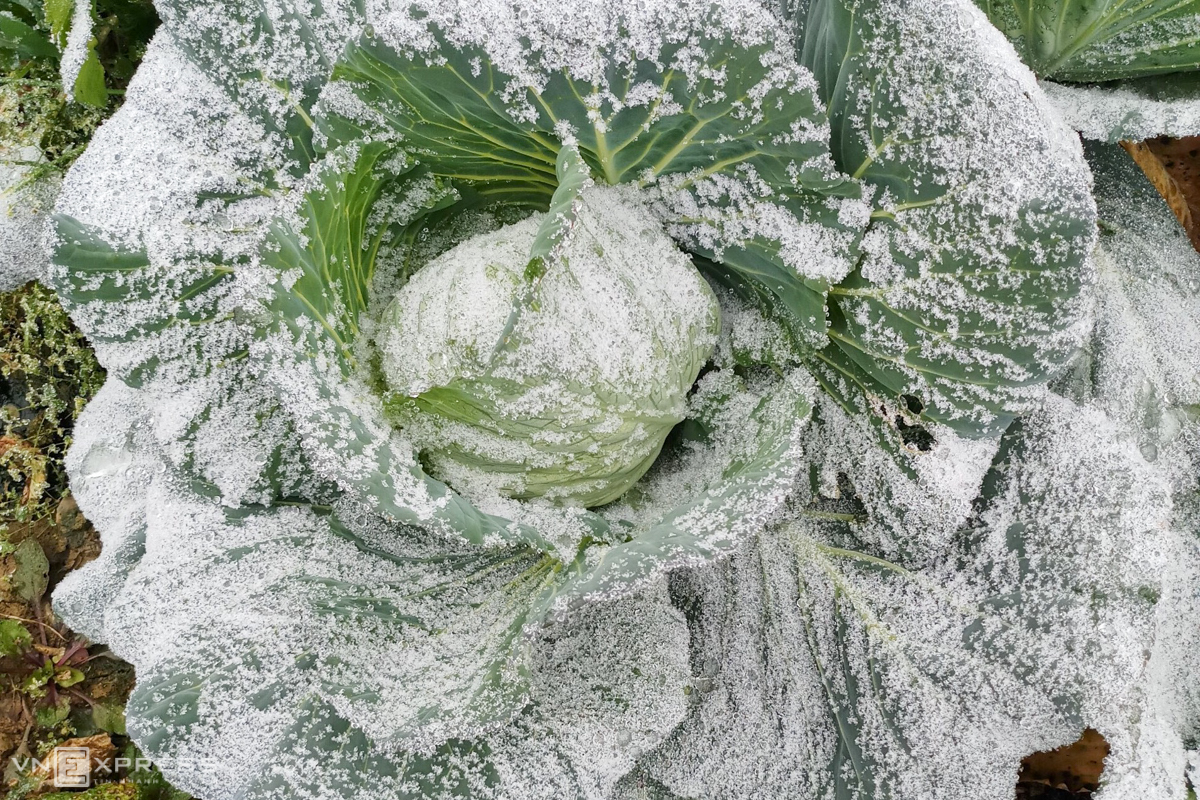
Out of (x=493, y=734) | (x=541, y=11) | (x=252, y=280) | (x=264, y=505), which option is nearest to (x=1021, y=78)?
(x=541, y=11)

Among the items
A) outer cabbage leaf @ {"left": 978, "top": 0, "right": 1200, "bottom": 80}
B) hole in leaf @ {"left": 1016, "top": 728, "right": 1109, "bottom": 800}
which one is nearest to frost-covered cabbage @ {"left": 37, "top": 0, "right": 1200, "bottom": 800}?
hole in leaf @ {"left": 1016, "top": 728, "right": 1109, "bottom": 800}

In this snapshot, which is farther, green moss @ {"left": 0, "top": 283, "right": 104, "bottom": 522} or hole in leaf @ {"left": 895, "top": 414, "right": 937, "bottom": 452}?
green moss @ {"left": 0, "top": 283, "right": 104, "bottom": 522}

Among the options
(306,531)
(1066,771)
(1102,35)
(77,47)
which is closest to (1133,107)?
(1102,35)

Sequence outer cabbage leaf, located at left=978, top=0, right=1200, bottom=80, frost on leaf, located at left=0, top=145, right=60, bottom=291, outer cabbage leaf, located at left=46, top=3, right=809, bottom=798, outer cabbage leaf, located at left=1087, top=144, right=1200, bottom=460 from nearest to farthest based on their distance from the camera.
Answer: outer cabbage leaf, located at left=46, top=3, right=809, bottom=798
outer cabbage leaf, located at left=978, top=0, right=1200, bottom=80
outer cabbage leaf, located at left=1087, top=144, right=1200, bottom=460
frost on leaf, located at left=0, top=145, right=60, bottom=291

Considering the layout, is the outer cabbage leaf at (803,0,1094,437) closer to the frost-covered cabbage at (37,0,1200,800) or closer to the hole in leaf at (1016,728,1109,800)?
the frost-covered cabbage at (37,0,1200,800)

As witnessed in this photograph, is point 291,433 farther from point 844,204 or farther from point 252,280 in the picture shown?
point 844,204

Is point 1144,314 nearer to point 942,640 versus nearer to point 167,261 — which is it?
point 942,640

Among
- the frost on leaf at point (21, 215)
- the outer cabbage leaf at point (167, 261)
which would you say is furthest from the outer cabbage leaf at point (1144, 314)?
the frost on leaf at point (21, 215)
